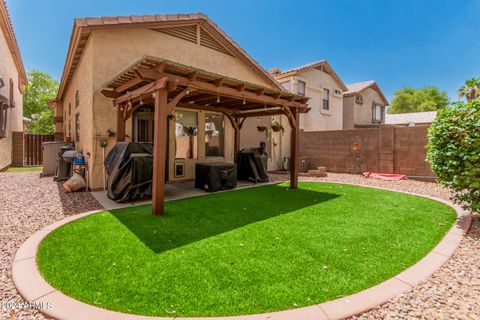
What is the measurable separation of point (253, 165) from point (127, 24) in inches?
227

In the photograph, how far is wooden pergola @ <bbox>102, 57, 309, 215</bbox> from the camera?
15.6 feet

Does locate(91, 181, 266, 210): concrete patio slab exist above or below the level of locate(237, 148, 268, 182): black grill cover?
below

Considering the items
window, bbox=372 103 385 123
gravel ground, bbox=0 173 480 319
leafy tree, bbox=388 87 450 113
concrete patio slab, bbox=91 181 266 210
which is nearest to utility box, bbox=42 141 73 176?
gravel ground, bbox=0 173 480 319

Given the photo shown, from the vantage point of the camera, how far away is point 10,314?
2.10 m

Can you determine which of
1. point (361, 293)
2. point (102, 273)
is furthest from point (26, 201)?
point (361, 293)

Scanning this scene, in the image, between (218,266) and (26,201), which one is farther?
(26,201)

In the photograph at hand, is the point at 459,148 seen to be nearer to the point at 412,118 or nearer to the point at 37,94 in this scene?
the point at 412,118

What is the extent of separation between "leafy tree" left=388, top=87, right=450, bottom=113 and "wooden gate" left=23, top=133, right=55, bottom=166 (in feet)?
164

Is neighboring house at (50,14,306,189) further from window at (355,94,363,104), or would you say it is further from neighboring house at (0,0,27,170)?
window at (355,94,363,104)

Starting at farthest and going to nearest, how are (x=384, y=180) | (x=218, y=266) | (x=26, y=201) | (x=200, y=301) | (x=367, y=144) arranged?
1. (x=367, y=144)
2. (x=384, y=180)
3. (x=26, y=201)
4. (x=218, y=266)
5. (x=200, y=301)

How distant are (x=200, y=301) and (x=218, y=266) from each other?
66 cm

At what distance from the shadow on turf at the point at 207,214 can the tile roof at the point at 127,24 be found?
5.02 metres

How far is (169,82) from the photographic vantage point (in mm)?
4762

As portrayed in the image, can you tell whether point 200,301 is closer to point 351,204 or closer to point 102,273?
point 102,273
